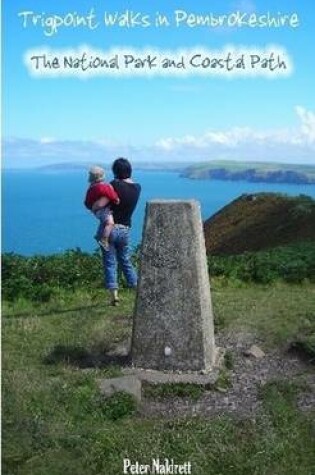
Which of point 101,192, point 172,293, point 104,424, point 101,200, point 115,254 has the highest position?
point 101,192

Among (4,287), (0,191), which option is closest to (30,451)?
(0,191)

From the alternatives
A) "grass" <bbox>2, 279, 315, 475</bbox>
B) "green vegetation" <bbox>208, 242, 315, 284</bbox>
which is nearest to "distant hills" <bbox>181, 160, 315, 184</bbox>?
"green vegetation" <bbox>208, 242, 315, 284</bbox>

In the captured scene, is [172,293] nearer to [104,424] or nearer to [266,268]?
[104,424]

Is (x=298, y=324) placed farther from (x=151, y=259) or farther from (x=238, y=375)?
(x=151, y=259)

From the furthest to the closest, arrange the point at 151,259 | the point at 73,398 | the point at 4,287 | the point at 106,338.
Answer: the point at 4,287 → the point at 106,338 → the point at 151,259 → the point at 73,398

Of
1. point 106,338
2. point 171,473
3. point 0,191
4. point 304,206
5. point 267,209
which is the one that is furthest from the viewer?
point 267,209

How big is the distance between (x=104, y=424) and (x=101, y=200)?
4.11 m

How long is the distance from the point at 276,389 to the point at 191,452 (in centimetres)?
172

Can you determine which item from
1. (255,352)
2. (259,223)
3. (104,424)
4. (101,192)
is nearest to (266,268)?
(101,192)

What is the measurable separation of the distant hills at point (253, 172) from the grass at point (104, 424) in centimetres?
A: 5373

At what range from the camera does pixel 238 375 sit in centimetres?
789

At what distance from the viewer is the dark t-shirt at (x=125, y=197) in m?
10.1

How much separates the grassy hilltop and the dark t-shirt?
128 centimetres

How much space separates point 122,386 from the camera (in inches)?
284
